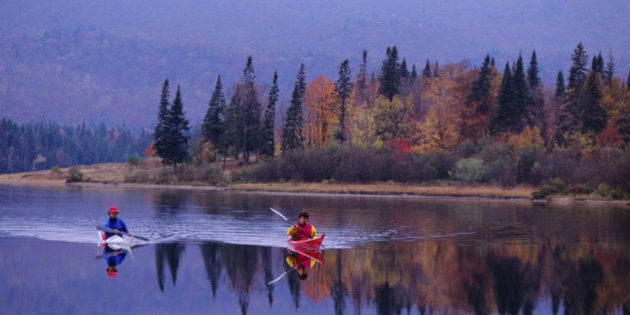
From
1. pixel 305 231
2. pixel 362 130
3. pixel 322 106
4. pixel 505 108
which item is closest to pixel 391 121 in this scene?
pixel 362 130

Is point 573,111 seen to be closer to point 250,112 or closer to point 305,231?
point 250,112

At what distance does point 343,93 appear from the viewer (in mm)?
109562

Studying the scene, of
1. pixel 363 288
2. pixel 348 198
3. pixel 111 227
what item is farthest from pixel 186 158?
pixel 363 288

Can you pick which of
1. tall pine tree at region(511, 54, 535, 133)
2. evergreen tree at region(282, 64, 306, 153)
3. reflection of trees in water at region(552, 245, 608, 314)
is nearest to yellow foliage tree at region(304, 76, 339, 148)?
evergreen tree at region(282, 64, 306, 153)

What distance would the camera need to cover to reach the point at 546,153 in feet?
293

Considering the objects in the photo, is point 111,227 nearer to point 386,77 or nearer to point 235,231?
point 235,231

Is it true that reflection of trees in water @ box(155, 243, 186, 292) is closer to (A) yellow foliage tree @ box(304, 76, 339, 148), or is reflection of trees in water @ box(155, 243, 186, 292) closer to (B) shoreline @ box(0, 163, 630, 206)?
(B) shoreline @ box(0, 163, 630, 206)

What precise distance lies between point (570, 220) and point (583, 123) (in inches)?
1655

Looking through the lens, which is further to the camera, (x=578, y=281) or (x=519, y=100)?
(x=519, y=100)

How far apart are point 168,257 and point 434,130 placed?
71.3m

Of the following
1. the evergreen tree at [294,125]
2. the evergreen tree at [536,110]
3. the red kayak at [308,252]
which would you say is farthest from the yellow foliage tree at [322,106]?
the red kayak at [308,252]

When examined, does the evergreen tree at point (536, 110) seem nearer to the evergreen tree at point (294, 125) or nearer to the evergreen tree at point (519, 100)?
the evergreen tree at point (519, 100)

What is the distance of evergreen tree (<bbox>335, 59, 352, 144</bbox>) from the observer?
108812mm

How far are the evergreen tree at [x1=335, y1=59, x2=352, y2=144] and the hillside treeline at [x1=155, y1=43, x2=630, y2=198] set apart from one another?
17 centimetres
